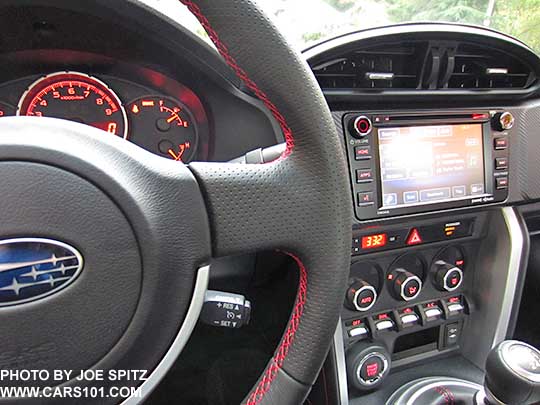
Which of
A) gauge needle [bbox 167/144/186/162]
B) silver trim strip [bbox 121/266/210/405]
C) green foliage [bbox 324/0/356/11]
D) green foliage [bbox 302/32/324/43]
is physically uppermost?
green foliage [bbox 324/0/356/11]

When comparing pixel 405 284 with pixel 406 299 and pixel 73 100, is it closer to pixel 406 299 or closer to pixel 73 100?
pixel 406 299

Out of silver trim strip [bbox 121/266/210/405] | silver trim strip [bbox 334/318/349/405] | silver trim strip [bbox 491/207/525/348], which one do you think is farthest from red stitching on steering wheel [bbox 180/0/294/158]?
silver trim strip [bbox 491/207/525/348]

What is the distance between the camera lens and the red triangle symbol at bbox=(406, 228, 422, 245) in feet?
4.28

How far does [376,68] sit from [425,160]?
0.86ft

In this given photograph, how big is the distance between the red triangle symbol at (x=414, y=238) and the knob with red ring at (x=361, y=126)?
12.3 inches

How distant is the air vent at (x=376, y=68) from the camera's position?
1.16m

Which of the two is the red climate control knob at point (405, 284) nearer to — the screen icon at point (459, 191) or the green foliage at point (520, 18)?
the screen icon at point (459, 191)

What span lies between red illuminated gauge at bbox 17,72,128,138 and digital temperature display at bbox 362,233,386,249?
64cm

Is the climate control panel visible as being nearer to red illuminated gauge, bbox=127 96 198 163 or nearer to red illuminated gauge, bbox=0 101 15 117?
red illuminated gauge, bbox=127 96 198 163

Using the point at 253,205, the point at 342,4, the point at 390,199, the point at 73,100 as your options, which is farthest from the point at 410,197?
the point at 73,100

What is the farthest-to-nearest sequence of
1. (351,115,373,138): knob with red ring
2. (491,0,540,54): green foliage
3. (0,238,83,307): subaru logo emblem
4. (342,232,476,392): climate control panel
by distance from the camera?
(491,0,540,54): green foliage < (342,232,476,392): climate control panel < (351,115,373,138): knob with red ring < (0,238,83,307): subaru logo emblem

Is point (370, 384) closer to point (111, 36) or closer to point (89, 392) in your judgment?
point (89, 392)

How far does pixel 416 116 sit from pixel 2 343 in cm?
103

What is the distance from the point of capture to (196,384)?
131 centimetres
